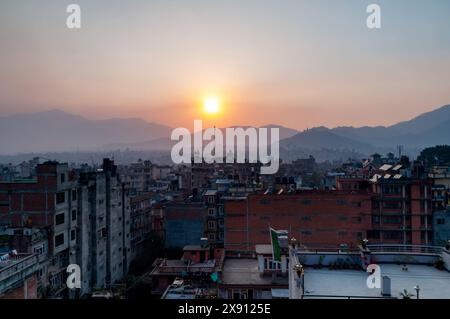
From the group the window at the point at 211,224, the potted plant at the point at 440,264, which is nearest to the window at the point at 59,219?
the window at the point at 211,224

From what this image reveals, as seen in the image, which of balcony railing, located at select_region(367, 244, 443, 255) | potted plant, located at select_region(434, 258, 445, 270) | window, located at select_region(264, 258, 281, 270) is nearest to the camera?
potted plant, located at select_region(434, 258, 445, 270)

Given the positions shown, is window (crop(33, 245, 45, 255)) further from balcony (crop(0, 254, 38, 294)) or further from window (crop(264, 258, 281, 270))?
window (crop(264, 258, 281, 270))

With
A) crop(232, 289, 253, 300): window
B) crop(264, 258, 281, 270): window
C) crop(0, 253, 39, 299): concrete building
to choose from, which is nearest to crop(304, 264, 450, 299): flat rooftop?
crop(0, 253, 39, 299): concrete building

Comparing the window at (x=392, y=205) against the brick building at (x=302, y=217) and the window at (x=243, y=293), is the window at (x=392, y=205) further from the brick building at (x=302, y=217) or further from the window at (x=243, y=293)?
the window at (x=243, y=293)

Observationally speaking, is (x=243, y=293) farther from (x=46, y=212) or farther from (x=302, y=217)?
(x=302, y=217)

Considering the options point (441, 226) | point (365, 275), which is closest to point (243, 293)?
point (365, 275)
